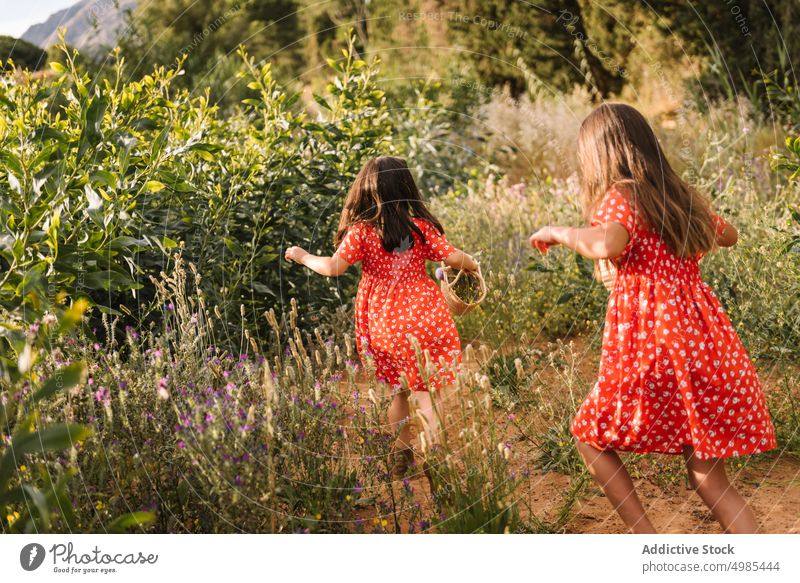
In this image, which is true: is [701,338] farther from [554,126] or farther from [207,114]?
[554,126]

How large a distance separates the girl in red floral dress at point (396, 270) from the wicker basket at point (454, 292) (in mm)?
85

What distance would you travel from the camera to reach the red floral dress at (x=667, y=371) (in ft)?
7.86

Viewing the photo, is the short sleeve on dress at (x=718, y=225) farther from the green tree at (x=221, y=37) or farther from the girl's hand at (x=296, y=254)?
the green tree at (x=221, y=37)

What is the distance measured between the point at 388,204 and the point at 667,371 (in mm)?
1424

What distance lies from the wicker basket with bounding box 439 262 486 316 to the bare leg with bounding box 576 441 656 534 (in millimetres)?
1014

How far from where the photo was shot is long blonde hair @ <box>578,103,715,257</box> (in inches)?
96.5

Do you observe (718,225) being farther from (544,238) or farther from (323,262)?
(323,262)

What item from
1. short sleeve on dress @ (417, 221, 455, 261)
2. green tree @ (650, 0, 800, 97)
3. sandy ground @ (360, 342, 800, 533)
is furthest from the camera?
green tree @ (650, 0, 800, 97)

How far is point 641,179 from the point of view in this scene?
2502mm

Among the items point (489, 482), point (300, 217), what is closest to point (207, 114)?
point (300, 217)

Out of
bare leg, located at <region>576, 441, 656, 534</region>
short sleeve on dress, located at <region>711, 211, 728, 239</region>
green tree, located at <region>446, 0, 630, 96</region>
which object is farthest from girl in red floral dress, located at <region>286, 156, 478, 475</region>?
green tree, located at <region>446, 0, 630, 96</region>
